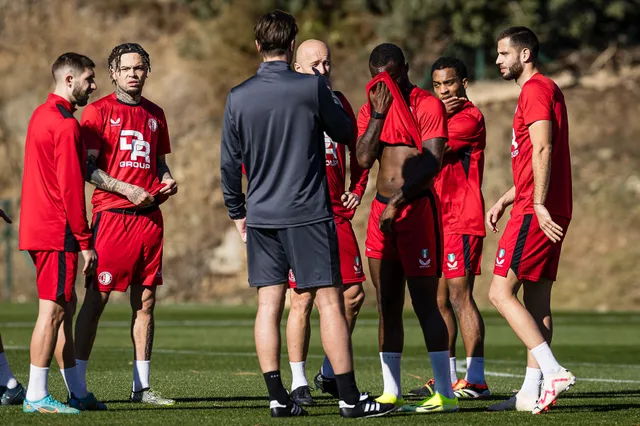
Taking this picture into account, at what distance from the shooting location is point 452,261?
1051 cm

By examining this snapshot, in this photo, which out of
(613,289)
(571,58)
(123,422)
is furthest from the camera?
(571,58)

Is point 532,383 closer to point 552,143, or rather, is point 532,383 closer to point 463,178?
point 552,143

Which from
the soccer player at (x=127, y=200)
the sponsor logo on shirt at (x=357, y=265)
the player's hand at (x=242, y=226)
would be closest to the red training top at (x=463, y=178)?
the sponsor logo on shirt at (x=357, y=265)

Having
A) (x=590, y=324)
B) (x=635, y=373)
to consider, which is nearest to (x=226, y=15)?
(x=590, y=324)

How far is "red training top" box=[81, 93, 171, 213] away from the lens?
30.5 feet

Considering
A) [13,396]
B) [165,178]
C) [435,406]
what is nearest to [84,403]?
[13,396]

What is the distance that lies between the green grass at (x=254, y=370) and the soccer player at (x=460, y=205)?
2.37ft

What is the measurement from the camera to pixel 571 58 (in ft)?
111

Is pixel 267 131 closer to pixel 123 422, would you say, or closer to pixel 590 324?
pixel 123 422

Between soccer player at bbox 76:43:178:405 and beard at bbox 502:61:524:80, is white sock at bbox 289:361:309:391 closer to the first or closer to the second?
soccer player at bbox 76:43:178:405

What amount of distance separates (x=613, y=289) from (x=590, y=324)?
6308 millimetres

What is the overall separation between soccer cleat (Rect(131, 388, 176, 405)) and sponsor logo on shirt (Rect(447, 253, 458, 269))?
2.84m

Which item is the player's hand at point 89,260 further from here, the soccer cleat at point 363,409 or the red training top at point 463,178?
the red training top at point 463,178

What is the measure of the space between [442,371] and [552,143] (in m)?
1.79
